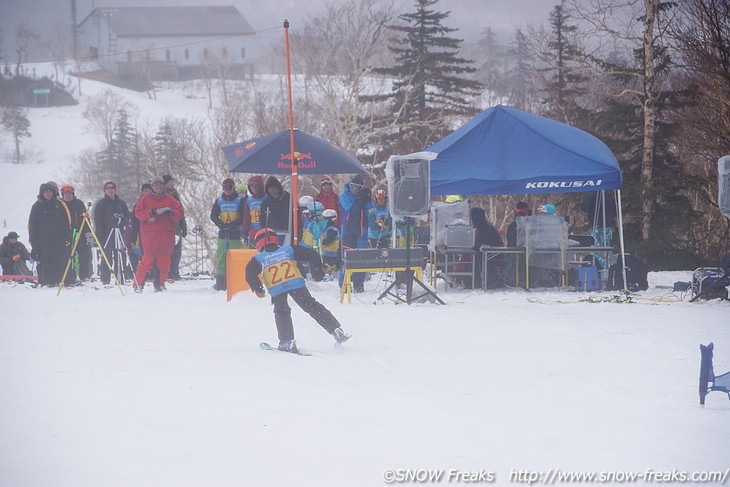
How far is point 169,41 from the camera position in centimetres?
10488

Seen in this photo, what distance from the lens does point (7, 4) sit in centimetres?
1416

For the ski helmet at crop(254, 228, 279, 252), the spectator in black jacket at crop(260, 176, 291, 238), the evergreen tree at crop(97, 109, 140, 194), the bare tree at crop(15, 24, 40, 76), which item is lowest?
the ski helmet at crop(254, 228, 279, 252)

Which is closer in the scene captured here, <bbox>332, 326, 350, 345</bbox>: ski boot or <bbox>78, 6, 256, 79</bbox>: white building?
<bbox>332, 326, 350, 345</bbox>: ski boot

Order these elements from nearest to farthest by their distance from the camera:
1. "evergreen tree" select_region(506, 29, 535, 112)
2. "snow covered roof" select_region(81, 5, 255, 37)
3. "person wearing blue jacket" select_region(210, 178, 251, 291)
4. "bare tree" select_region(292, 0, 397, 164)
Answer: "person wearing blue jacket" select_region(210, 178, 251, 291)
"evergreen tree" select_region(506, 29, 535, 112)
"bare tree" select_region(292, 0, 397, 164)
"snow covered roof" select_region(81, 5, 255, 37)

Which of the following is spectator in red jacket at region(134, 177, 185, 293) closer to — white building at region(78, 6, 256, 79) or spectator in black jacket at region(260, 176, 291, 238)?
spectator in black jacket at region(260, 176, 291, 238)

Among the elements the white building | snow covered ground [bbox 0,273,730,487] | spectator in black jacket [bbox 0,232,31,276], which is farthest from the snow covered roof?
snow covered ground [bbox 0,273,730,487]

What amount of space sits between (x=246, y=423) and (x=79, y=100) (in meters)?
89.0

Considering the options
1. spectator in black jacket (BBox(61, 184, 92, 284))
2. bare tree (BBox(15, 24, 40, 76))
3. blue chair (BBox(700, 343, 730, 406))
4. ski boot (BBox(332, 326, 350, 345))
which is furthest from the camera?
bare tree (BBox(15, 24, 40, 76))

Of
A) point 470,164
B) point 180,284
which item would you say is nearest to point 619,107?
point 470,164

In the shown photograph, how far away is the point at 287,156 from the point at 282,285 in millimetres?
5048

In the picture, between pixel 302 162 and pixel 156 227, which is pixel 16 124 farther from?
pixel 302 162

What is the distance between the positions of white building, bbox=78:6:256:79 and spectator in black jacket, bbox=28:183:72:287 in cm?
8137

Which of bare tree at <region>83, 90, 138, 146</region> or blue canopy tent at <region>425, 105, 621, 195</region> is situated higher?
bare tree at <region>83, 90, 138, 146</region>

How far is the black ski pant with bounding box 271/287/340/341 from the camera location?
26.9ft
